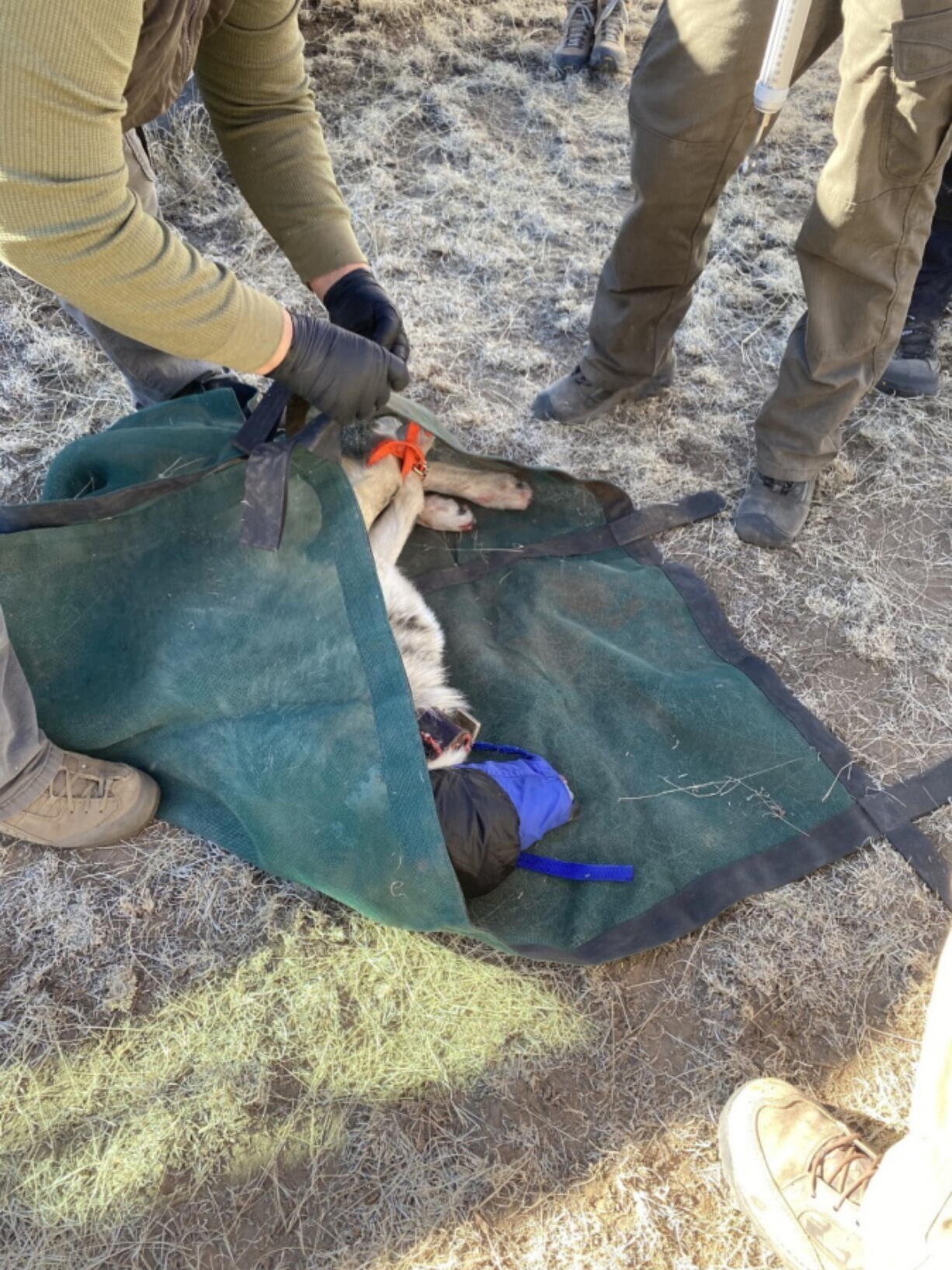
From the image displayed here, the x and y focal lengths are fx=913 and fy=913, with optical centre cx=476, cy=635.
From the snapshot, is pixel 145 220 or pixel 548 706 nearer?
pixel 145 220

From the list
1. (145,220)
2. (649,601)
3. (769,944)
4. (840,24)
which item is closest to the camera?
(145,220)

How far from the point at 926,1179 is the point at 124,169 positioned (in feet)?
7.71

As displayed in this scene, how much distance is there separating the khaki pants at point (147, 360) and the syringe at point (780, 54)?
Answer: 1920 mm

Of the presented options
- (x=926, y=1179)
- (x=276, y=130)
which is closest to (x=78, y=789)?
(x=276, y=130)

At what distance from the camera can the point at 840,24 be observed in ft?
8.85

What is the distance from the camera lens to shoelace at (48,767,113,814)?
2328mm

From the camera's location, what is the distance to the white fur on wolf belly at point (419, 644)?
8.59 feet

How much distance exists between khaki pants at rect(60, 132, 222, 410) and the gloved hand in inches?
36.8

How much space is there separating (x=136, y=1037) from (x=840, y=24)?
3.38 m

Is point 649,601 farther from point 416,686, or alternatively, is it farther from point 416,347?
point 416,347

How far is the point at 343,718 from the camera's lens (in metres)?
2.27

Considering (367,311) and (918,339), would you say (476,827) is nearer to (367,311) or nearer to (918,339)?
(367,311)

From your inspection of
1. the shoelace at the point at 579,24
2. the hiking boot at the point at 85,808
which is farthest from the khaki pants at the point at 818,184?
the shoelace at the point at 579,24

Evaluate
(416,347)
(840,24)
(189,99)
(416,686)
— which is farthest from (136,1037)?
(189,99)
